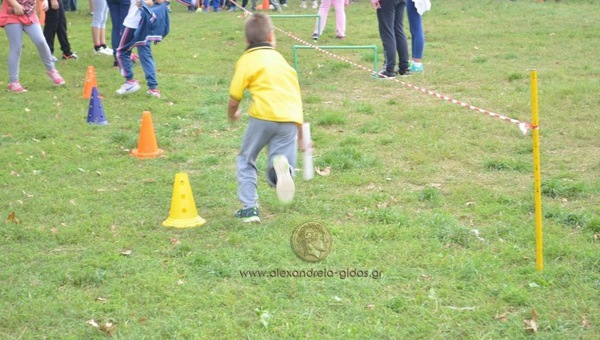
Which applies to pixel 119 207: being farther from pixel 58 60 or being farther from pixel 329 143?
pixel 58 60

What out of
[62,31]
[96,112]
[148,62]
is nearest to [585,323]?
[96,112]

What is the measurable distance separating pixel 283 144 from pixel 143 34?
453 centimetres

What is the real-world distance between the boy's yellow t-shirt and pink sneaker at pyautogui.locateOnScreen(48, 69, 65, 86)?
5596mm

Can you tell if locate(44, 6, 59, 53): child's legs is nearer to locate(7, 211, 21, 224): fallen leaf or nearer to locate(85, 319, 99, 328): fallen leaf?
locate(7, 211, 21, 224): fallen leaf

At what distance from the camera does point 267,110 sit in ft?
17.9

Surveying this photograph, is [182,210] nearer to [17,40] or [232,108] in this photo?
[232,108]

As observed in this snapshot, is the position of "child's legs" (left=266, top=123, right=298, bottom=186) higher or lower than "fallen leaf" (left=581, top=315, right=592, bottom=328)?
higher

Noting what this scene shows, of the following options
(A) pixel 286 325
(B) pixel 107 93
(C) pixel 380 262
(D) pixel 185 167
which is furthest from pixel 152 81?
(A) pixel 286 325

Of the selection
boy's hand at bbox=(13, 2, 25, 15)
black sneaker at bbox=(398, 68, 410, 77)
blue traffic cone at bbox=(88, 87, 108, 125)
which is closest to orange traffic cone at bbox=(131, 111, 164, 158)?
blue traffic cone at bbox=(88, 87, 108, 125)

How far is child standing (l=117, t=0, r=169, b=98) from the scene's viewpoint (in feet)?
31.0

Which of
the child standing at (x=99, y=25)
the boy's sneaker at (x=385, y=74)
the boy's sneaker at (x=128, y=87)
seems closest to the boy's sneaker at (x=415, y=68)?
the boy's sneaker at (x=385, y=74)

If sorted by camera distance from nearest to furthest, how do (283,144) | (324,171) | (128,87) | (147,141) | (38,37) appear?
(283,144)
(324,171)
(147,141)
(38,37)
(128,87)

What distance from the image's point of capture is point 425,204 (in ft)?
19.8

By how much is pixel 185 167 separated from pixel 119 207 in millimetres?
1196
